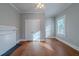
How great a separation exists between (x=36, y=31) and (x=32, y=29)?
0.12 metres

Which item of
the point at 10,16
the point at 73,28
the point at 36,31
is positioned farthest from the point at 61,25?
the point at 10,16

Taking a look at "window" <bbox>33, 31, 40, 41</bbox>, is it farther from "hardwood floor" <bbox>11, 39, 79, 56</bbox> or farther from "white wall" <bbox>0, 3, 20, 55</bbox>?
"white wall" <bbox>0, 3, 20, 55</bbox>

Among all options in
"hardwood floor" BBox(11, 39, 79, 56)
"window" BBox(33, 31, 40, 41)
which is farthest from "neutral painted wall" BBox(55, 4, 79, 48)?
"window" BBox(33, 31, 40, 41)

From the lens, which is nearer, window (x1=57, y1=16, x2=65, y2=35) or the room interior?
the room interior

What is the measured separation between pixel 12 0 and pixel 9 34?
3.66ft

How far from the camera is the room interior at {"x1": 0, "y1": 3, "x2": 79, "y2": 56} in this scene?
1885 millimetres

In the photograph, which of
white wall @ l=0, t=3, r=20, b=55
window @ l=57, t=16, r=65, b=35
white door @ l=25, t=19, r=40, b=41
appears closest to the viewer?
white wall @ l=0, t=3, r=20, b=55

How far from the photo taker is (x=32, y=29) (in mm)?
2350

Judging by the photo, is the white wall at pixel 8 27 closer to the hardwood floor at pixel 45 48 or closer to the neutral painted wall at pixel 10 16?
the neutral painted wall at pixel 10 16

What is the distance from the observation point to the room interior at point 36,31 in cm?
188

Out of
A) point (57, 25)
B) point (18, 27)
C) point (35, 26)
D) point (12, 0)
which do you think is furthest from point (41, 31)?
point (12, 0)

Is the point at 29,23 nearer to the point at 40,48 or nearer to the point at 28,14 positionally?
the point at 28,14

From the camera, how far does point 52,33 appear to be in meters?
2.28

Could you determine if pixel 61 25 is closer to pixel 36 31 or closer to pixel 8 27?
pixel 36 31
